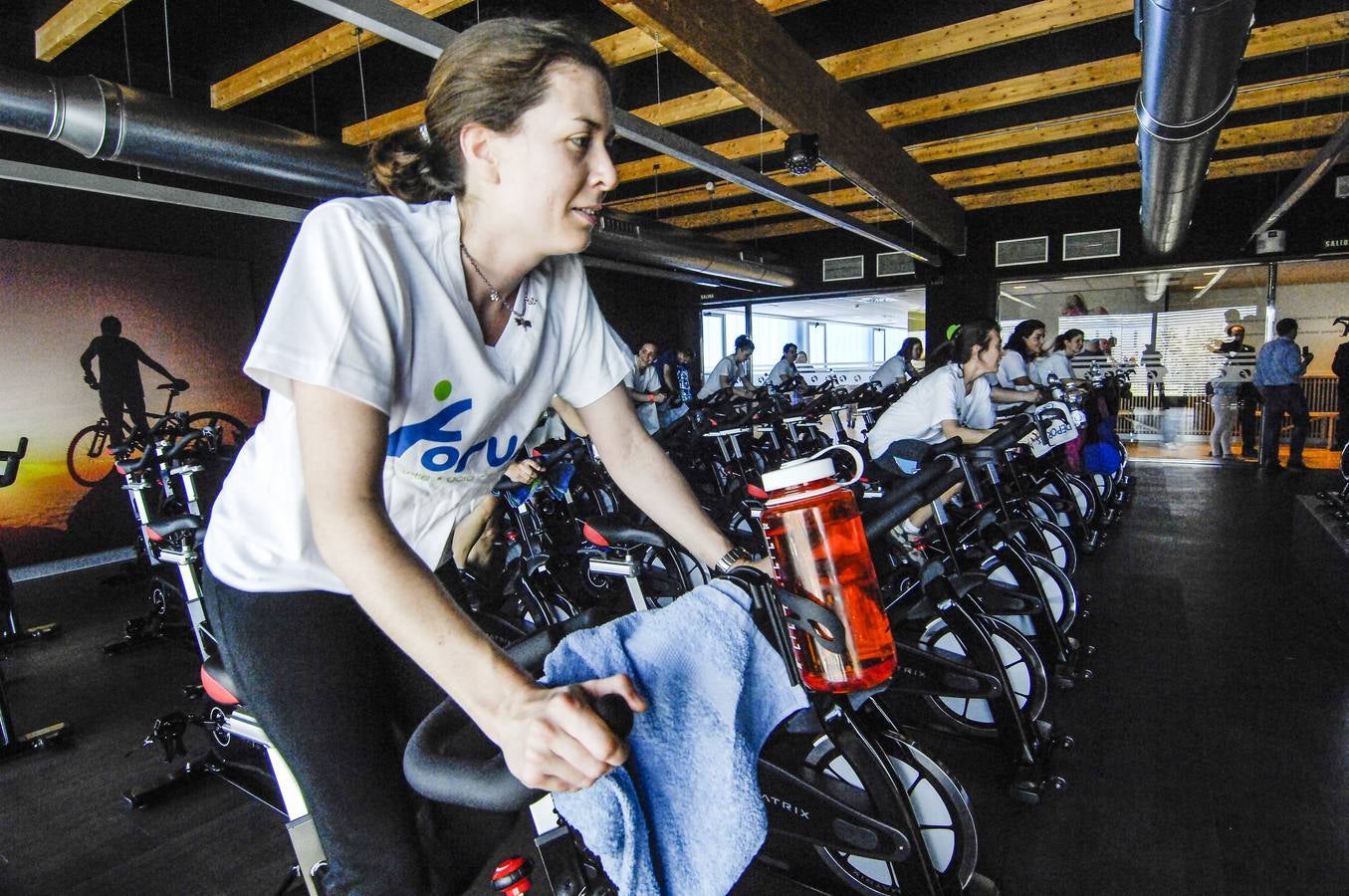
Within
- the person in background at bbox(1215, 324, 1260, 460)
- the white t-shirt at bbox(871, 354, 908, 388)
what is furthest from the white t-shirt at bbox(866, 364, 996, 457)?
the person in background at bbox(1215, 324, 1260, 460)

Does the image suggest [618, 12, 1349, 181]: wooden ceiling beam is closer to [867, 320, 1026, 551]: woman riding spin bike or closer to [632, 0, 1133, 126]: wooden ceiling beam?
[632, 0, 1133, 126]: wooden ceiling beam

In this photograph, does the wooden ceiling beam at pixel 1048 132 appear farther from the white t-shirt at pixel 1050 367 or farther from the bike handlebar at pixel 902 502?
the bike handlebar at pixel 902 502

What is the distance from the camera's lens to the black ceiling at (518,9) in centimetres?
429

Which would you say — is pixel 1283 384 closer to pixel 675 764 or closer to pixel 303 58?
pixel 303 58

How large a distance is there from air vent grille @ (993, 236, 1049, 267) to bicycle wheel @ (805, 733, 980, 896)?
30.8 feet

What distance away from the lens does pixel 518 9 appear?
3.58 metres

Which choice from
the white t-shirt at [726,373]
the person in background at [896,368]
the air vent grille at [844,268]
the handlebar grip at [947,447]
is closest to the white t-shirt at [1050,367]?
the person in background at [896,368]

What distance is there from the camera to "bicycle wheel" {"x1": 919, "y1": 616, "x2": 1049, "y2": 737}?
2.43 m

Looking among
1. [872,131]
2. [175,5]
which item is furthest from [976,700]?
[175,5]

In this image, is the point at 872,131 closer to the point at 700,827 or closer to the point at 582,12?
the point at 582,12

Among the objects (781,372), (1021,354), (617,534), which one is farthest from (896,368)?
(617,534)

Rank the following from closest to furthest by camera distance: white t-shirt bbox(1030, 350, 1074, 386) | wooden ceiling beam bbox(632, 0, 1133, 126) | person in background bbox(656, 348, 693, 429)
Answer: wooden ceiling beam bbox(632, 0, 1133, 126), white t-shirt bbox(1030, 350, 1074, 386), person in background bbox(656, 348, 693, 429)

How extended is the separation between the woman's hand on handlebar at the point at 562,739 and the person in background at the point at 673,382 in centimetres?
665

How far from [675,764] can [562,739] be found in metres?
0.19
